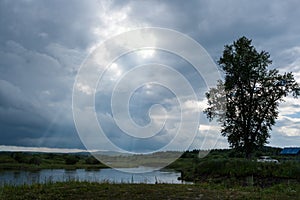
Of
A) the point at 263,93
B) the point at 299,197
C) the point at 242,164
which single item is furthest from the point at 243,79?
the point at 299,197

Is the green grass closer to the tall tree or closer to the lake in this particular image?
the lake

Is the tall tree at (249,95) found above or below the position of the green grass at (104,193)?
above

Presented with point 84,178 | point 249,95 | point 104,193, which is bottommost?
point 104,193

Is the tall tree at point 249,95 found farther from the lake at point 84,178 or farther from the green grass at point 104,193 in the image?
the green grass at point 104,193

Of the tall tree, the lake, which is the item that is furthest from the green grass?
the tall tree

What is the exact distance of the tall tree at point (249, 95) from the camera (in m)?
33.7

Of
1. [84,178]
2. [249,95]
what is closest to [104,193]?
[84,178]

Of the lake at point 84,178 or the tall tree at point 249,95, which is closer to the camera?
the lake at point 84,178

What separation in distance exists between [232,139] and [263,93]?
5.56 metres

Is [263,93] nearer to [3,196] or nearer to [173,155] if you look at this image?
[173,155]

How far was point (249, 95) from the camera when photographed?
Result: 112 feet

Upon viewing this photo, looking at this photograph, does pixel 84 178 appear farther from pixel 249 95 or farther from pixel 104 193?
pixel 249 95

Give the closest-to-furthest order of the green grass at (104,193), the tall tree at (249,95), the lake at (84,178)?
1. the green grass at (104,193)
2. the lake at (84,178)
3. the tall tree at (249,95)

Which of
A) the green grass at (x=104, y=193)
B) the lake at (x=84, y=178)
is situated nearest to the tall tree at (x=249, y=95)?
the lake at (x=84, y=178)
